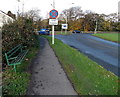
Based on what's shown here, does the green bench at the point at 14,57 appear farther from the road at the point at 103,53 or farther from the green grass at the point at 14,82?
the road at the point at 103,53

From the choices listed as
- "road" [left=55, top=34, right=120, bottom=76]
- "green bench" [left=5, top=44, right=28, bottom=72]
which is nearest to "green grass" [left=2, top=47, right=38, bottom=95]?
"green bench" [left=5, top=44, right=28, bottom=72]

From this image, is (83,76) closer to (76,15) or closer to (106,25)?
(76,15)

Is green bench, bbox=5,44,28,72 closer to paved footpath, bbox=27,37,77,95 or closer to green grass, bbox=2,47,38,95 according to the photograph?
green grass, bbox=2,47,38,95

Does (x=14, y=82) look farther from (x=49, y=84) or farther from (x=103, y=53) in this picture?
(x=103, y=53)

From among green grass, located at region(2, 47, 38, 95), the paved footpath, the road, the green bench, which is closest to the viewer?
green grass, located at region(2, 47, 38, 95)

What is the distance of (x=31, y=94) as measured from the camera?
2703 millimetres

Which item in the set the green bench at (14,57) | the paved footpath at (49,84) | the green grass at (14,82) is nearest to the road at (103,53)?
the paved footpath at (49,84)

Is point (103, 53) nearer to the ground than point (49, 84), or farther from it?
farther from it

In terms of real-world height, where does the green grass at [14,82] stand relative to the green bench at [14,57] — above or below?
below

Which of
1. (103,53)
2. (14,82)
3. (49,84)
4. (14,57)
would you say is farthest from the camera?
(103,53)

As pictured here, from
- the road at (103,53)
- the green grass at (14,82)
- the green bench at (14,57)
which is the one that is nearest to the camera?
the green grass at (14,82)

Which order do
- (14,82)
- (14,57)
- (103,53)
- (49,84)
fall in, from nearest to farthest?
(14,82), (49,84), (14,57), (103,53)

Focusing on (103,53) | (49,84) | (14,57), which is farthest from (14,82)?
(103,53)

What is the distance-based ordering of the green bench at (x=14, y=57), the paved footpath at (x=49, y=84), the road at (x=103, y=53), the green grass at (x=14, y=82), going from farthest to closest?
the road at (x=103, y=53), the green bench at (x=14, y=57), the paved footpath at (x=49, y=84), the green grass at (x=14, y=82)
